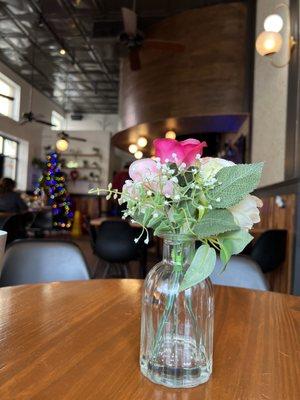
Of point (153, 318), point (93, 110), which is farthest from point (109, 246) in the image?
point (93, 110)

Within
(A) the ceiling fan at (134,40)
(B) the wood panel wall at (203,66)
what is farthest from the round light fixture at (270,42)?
(B) the wood panel wall at (203,66)

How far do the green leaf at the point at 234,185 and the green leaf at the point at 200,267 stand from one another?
0.28ft

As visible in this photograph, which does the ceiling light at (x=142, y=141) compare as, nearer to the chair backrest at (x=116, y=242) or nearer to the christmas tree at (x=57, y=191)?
the christmas tree at (x=57, y=191)

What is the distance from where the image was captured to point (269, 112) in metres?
4.86

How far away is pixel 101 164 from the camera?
13.2m

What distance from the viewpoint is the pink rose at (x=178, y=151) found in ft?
2.22

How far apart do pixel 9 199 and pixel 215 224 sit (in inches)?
226

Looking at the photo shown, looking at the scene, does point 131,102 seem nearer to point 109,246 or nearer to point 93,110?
point 109,246

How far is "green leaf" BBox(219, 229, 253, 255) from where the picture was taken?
2.23ft

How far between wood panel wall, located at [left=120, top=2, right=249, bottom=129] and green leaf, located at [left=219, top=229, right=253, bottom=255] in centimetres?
573

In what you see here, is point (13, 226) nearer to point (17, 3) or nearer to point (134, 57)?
point (134, 57)

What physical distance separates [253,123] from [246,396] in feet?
18.5

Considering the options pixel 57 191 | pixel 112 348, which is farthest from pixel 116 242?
pixel 57 191

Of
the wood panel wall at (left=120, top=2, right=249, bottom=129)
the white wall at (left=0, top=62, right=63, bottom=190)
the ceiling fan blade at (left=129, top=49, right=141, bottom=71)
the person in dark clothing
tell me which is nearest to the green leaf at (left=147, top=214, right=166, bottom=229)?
the ceiling fan blade at (left=129, top=49, right=141, bottom=71)
